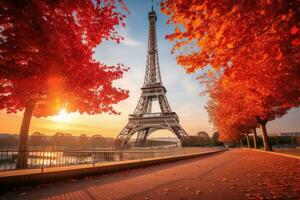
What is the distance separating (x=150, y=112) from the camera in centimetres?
4856

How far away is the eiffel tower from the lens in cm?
4414

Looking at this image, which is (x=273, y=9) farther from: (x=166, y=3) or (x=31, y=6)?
(x=31, y=6)

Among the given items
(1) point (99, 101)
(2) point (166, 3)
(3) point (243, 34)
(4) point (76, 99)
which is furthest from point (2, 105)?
(3) point (243, 34)

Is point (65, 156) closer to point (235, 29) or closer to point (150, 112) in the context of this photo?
point (235, 29)

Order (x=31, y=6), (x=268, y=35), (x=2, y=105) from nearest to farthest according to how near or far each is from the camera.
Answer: (x=31, y=6) < (x=268, y=35) < (x=2, y=105)

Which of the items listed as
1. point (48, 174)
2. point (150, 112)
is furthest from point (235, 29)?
point (150, 112)

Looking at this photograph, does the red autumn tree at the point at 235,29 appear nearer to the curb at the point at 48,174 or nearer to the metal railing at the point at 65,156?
the curb at the point at 48,174

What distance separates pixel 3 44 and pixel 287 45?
8.42 metres

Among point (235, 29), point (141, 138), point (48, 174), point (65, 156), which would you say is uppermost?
point (235, 29)

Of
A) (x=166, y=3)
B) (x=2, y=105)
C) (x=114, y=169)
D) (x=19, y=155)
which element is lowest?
(x=114, y=169)

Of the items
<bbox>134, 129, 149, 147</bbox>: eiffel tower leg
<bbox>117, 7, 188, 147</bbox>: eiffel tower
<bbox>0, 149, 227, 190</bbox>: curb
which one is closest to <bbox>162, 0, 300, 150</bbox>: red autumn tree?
<bbox>0, 149, 227, 190</bbox>: curb

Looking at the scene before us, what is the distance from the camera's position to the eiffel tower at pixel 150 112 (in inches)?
1738

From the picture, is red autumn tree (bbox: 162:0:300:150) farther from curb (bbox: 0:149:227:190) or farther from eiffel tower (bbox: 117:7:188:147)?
eiffel tower (bbox: 117:7:188:147)

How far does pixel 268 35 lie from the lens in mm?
5320
